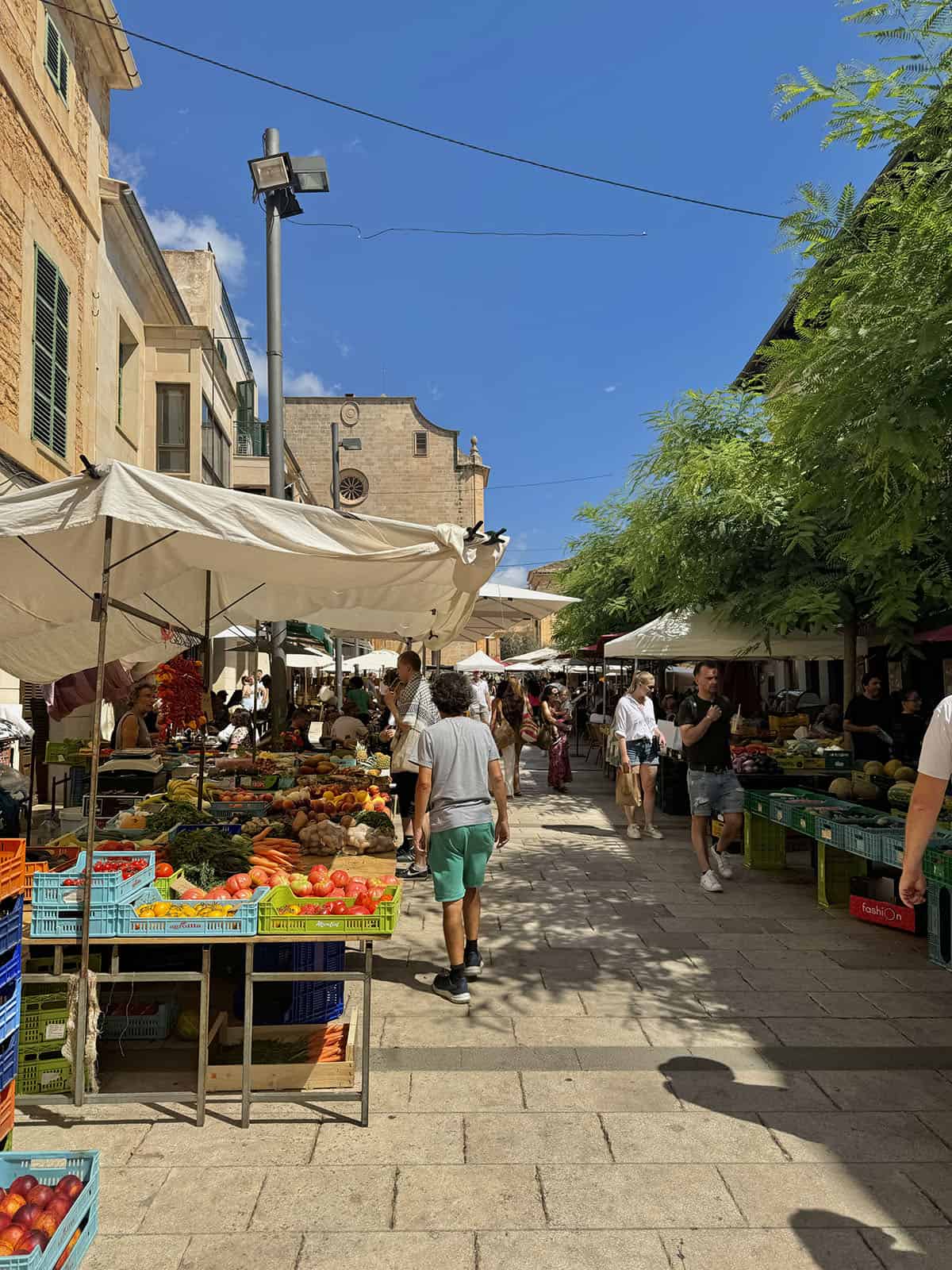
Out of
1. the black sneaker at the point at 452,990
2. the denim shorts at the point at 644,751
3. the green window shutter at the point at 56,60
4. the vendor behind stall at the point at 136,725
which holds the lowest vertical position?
the black sneaker at the point at 452,990

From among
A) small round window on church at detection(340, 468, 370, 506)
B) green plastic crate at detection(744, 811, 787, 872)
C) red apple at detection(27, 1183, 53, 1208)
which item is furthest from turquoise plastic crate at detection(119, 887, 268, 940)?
small round window on church at detection(340, 468, 370, 506)

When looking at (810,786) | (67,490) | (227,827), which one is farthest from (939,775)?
(810,786)

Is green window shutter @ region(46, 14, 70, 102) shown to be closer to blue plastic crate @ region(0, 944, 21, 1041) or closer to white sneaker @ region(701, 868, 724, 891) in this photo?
white sneaker @ region(701, 868, 724, 891)

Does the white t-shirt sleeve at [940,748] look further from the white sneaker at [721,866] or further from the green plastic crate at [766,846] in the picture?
the green plastic crate at [766,846]

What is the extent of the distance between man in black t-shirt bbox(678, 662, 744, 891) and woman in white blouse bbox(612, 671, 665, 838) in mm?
2512

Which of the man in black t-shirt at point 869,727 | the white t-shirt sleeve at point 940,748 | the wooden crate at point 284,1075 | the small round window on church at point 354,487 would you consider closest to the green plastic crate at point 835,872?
the man in black t-shirt at point 869,727

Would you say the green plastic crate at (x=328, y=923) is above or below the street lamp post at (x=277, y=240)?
below

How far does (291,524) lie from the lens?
4.42m

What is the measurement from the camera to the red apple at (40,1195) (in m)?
2.61

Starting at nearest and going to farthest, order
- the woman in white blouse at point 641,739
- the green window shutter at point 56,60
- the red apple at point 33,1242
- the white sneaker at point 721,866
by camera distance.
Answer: the red apple at point 33,1242 → the white sneaker at point 721,866 → the woman in white blouse at point 641,739 → the green window shutter at point 56,60

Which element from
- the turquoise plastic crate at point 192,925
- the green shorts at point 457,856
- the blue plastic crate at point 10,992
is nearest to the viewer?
the blue plastic crate at point 10,992

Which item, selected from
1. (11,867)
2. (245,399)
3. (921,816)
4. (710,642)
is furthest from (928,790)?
(245,399)

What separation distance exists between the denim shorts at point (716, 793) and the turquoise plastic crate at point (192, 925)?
16.7ft

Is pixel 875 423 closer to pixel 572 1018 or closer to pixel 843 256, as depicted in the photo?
pixel 843 256
